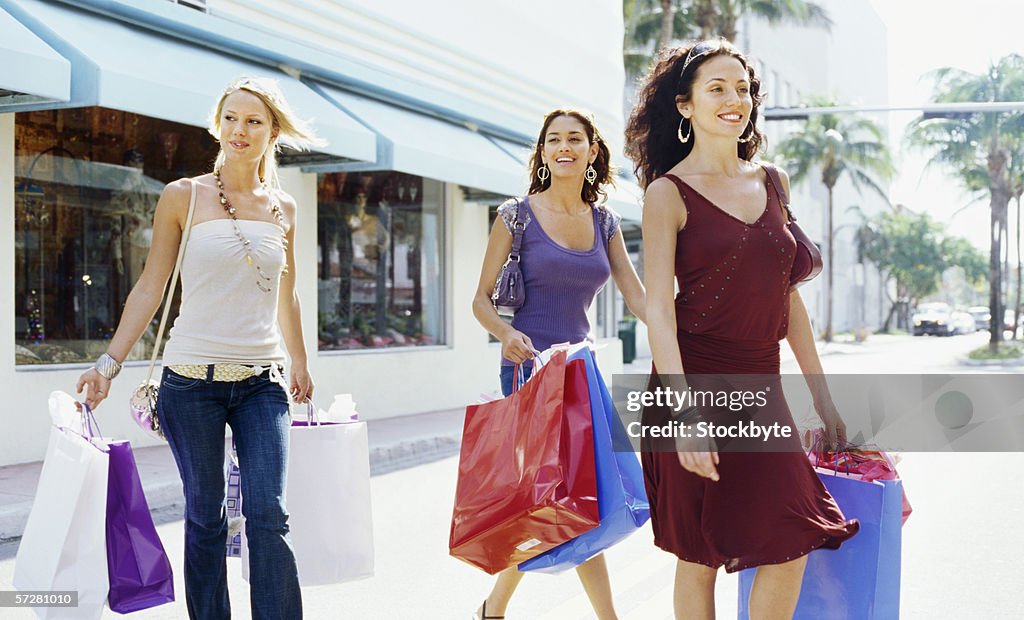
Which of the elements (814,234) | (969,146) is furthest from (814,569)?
(814,234)

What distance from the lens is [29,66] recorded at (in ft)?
23.5

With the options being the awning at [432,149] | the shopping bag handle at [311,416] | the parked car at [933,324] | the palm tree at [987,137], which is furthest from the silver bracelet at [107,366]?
the parked car at [933,324]

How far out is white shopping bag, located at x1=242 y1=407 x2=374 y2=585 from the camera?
3645 mm

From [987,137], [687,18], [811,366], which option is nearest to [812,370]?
[811,366]

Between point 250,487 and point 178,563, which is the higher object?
point 250,487

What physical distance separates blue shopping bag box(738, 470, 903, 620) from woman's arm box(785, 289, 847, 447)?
150 millimetres

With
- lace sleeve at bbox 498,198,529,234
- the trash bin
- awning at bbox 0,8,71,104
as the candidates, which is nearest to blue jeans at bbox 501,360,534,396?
lace sleeve at bbox 498,198,529,234

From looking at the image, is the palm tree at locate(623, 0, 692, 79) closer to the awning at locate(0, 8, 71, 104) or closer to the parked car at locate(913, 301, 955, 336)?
A: the awning at locate(0, 8, 71, 104)

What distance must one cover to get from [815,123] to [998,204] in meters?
9.69

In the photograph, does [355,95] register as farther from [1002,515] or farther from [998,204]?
[998,204]

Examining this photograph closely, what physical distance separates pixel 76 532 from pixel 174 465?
5.46m

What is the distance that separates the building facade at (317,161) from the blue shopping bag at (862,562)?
6.21 feet

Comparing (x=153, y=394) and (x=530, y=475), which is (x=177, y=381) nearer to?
(x=153, y=394)

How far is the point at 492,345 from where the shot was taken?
15508 mm
